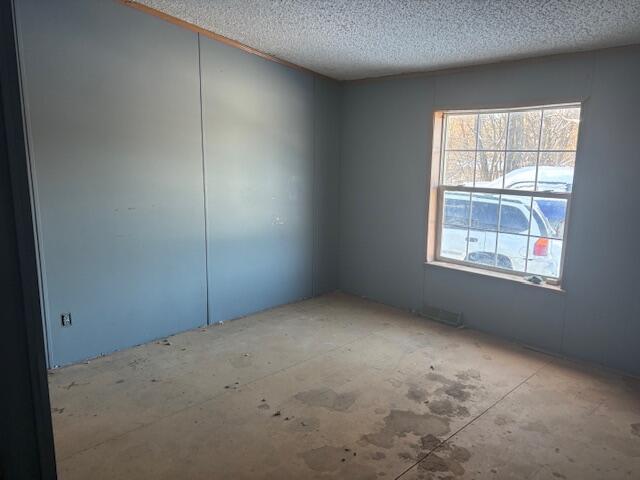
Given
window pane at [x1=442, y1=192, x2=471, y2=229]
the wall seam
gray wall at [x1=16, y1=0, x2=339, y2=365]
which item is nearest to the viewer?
gray wall at [x1=16, y1=0, x2=339, y2=365]

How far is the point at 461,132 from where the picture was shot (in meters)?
4.50

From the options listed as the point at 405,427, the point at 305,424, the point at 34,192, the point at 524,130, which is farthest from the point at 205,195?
the point at 524,130

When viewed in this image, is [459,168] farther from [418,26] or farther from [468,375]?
[468,375]

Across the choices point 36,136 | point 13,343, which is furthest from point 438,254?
point 13,343

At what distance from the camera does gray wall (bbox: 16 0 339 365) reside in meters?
3.20

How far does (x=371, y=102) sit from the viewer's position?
506cm

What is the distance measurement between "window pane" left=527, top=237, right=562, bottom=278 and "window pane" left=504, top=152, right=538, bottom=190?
0.51 meters

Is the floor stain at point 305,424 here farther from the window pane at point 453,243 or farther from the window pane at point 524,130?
the window pane at point 524,130

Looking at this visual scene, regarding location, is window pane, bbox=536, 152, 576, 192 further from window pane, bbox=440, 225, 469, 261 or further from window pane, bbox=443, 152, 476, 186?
window pane, bbox=440, 225, 469, 261

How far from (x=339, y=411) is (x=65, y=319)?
2.17m

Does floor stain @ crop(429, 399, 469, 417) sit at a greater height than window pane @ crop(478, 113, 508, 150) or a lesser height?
lesser

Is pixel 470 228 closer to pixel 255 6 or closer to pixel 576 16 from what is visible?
pixel 576 16

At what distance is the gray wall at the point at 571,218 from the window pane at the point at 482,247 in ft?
0.68

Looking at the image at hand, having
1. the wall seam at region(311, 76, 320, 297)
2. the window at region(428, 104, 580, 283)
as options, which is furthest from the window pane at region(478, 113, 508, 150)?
the wall seam at region(311, 76, 320, 297)
